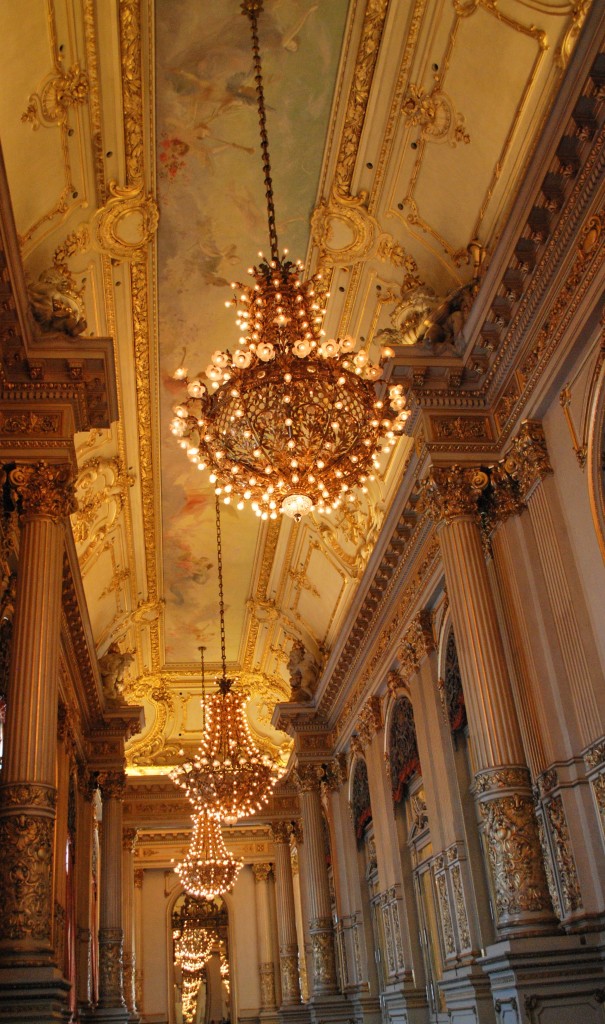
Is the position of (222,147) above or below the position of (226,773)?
above

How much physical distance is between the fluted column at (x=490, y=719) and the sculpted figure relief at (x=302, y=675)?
9.11 m

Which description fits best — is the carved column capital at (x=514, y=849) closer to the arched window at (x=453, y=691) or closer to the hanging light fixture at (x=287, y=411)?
the arched window at (x=453, y=691)

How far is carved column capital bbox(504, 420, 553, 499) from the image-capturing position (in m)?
8.16

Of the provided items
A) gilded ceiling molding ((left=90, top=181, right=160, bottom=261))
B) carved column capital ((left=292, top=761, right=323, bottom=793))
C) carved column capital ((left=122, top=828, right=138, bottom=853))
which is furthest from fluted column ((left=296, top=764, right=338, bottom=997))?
gilded ceiling molding ((left=90, top=181, right=160, bottom=261))

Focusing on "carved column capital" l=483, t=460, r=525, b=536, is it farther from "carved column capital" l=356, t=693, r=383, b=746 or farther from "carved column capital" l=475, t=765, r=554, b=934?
"carved column capital" l=356, t=693, r=383, b=746

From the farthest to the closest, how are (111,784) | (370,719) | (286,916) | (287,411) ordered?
(286,916) → (111,784) → (370,719) → (287,411)

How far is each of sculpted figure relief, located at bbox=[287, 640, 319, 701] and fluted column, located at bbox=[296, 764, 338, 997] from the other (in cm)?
133

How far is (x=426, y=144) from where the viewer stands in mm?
8797

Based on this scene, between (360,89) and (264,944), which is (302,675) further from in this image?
(360,89)

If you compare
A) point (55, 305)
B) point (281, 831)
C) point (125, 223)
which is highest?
point (125, 223)

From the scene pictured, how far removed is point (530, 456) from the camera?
8.24 meters

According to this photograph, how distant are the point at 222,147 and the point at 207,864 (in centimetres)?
1140

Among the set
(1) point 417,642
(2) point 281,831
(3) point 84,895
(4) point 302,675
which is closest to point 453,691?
(1) point 417,642

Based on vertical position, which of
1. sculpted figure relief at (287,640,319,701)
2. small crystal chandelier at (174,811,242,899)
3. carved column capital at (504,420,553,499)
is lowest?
small crystal chandelier at (174,811,242,899)
